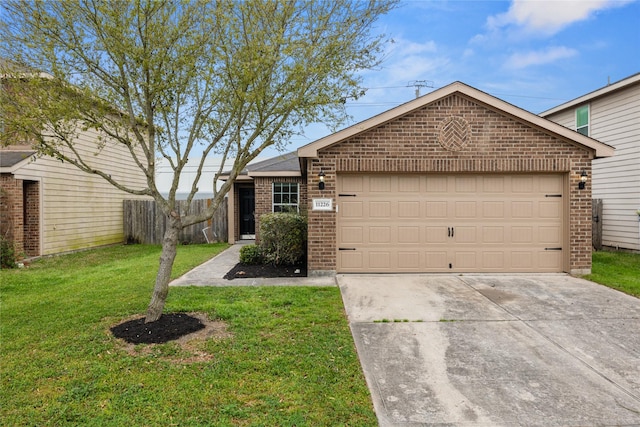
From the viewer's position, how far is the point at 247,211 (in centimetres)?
1554

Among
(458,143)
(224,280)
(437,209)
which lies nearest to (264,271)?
(224,280)

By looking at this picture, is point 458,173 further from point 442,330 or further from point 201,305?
point 201,305

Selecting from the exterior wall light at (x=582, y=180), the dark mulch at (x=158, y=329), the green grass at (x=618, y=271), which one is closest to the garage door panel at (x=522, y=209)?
the exterior wall light at (x=582, y=180)

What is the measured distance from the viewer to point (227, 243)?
573 inches

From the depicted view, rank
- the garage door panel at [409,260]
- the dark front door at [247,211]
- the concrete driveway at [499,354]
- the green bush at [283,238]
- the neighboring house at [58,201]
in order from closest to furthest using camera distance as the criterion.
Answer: the concrete driveway at [499,354]
the garage door panel at [409,260]
the green bush at [283,238]
the neighboring house at [58,201]
the dark front door at [247,211]

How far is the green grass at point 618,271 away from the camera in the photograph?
687 cm

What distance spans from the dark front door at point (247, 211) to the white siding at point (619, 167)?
40.8 ft

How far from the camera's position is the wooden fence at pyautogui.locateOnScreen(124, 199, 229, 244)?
1468 cm

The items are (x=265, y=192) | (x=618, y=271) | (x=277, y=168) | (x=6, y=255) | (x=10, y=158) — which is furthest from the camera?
(x=277, y=168)

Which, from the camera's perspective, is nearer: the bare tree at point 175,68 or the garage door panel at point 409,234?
the bare tree at point 175,68

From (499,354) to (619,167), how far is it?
1084cm

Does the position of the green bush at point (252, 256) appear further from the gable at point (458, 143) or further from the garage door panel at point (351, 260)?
the gable at point (458, 143)

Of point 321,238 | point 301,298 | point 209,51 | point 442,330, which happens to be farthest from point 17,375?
point 321,238

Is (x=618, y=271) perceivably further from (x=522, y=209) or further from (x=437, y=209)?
(x=437, y=209)
